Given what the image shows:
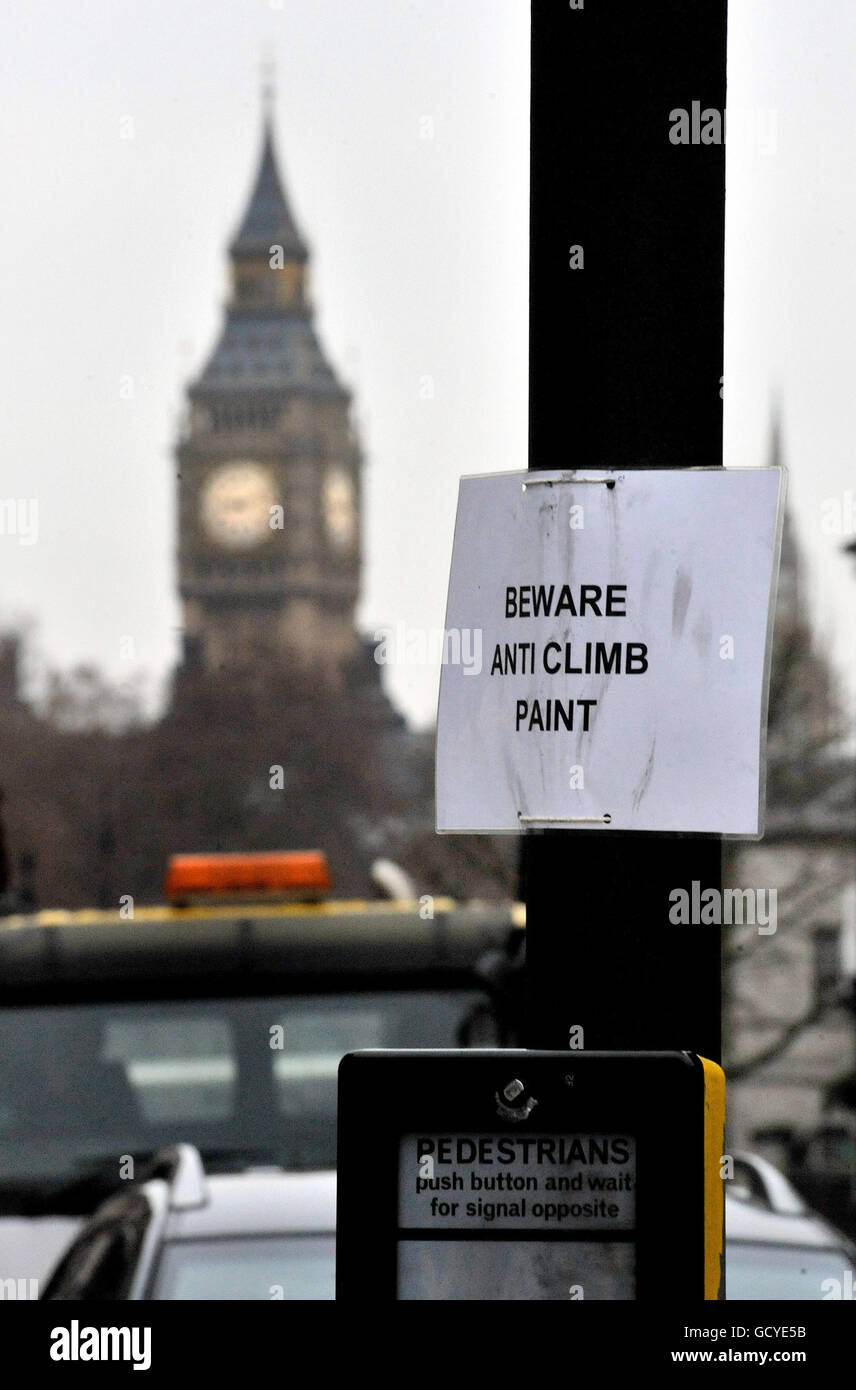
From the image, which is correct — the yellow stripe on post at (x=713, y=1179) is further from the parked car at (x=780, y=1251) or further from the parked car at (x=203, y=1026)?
the parked car at (x=203, y=1026)

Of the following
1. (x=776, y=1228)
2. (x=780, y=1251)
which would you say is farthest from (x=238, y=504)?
(x=780, y=1251)

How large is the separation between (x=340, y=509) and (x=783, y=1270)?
462 feet

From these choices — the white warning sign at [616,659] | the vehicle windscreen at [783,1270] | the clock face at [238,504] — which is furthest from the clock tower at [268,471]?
the white warning sign at [616,659]

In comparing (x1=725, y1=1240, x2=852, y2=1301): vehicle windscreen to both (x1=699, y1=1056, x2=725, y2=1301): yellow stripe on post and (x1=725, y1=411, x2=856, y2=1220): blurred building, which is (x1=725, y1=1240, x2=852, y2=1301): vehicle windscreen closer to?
(x1=699, y1=1056, x2=725, y2=1301): yellow stripe on post

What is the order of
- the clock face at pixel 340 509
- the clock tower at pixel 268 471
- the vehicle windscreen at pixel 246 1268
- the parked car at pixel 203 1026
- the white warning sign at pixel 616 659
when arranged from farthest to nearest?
the clock face at pixel 340 509 < the clock tower at pixel 268 471 < the parked car at pixel 203 1026 < the vehicle windscreen at pixel 246 1268 < the white warning sign at pixel 616 659

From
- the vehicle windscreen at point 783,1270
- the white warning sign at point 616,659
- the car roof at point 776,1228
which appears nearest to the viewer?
the white warning sign at point 616,659

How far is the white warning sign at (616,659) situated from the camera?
213 cm

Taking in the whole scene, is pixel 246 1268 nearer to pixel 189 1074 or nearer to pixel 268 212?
pixel 189 1074

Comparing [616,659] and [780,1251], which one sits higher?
[616,659]

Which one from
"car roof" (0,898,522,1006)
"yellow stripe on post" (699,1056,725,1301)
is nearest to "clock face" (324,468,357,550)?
"car roof" (0,898,522,1006)

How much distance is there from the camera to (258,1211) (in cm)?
604

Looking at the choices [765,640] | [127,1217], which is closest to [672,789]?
[765,640]
